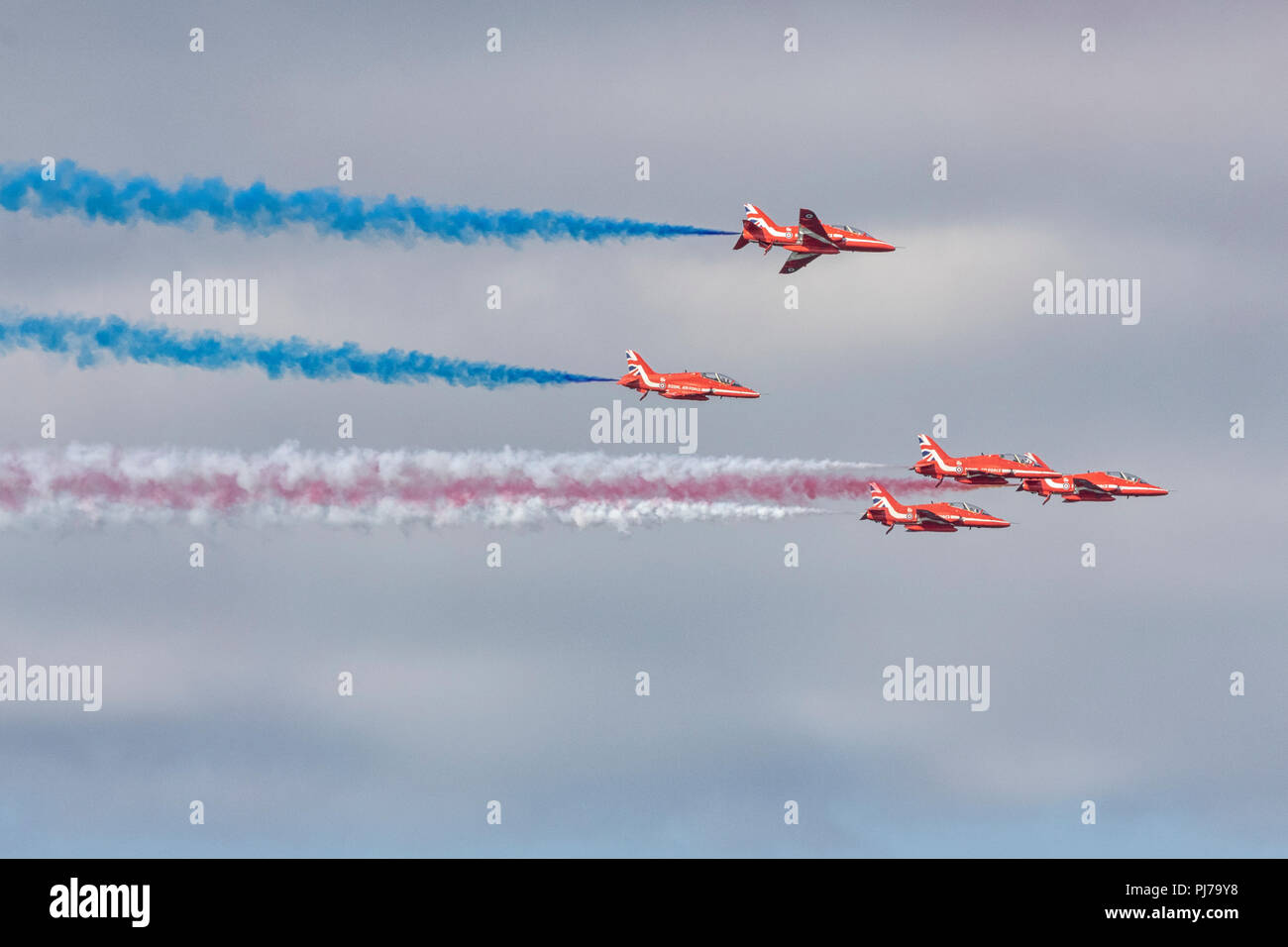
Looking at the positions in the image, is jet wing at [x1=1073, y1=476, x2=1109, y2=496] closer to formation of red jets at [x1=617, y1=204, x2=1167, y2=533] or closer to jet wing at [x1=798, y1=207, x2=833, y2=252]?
formation of red jets at [x1=617, y1=204, x2=1167, y2=533]

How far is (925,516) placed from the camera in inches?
6078

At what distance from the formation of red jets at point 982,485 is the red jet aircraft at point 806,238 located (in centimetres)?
1005

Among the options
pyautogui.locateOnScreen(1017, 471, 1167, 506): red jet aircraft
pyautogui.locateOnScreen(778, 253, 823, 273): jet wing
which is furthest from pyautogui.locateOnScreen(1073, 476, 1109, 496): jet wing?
pyautogui.locateOnScreen(778, 253, 823, 273): jet wing

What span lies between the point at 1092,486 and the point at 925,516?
1067cm

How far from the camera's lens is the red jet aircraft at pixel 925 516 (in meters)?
154

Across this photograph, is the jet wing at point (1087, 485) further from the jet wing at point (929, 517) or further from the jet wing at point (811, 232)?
the jet wing at point (811, 232)

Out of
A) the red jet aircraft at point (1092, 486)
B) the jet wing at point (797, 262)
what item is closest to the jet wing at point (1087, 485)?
the red jet aircraft at point (1092, 486)

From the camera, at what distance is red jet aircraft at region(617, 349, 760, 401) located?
156 meters

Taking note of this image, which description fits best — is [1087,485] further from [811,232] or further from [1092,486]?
[811,232]
